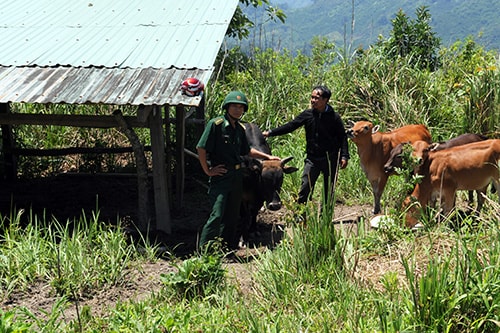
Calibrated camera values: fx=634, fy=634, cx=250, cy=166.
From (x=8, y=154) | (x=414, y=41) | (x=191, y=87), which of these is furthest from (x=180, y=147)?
(x=414, y=41)

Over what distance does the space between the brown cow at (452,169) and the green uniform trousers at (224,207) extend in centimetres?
205

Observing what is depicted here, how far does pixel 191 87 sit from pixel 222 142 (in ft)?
2.49

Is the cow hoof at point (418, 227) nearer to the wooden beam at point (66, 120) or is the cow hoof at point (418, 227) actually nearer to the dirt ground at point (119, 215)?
the dirt ground at point (119, 215)

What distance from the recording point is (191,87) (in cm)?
704

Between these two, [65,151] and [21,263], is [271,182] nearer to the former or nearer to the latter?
[21,263]

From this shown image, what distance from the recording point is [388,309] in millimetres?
4805

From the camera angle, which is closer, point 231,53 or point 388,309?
point 388,309

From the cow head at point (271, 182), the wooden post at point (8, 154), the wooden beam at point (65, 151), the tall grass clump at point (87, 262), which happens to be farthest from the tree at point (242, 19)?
the tall grass clump at point (87, 262)

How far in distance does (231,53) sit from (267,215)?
6554 mm

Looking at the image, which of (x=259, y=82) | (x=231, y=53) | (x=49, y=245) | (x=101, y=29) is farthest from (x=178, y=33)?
(x=231, y=53)

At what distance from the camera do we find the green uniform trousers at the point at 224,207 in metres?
6.74

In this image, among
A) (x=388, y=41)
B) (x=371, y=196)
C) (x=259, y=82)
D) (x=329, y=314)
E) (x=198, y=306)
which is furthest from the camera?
(x=388, y=41)

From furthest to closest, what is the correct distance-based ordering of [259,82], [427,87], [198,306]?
1. [259,82]
2. [427,87]
3. [198,306]

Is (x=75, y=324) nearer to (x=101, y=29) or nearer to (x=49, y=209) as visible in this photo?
(x=49, y=209)
